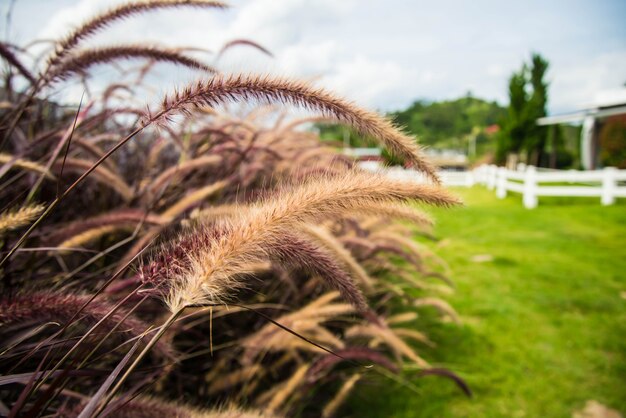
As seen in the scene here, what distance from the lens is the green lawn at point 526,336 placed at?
84.6 inches

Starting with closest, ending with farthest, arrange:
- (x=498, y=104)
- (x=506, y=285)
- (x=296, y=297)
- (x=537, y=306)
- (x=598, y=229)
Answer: (x=296, y=297) → (x=537, y=306) → (x=506, y=285) → (x=598, y=229) → (x=498, y=104)

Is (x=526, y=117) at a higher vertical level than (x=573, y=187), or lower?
higher

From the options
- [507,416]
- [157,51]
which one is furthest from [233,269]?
[507,416]

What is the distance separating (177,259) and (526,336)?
310 cm

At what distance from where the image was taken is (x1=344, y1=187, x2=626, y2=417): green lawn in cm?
215

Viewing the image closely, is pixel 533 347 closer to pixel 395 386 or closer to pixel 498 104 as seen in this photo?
pixel 395 386

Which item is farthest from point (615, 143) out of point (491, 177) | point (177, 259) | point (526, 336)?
point (177, 259)

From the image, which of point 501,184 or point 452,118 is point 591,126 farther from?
point 452,118

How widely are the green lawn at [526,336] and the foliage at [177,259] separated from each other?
25 cm

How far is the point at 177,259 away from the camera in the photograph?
0.69m

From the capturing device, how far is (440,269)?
15.5 feet

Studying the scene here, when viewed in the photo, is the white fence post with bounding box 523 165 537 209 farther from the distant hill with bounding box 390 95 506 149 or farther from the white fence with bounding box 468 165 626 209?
the distant hill with bounding box 390 95 506 149

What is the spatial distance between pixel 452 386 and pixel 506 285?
221cm

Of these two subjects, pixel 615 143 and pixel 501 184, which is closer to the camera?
pixel 501 184
